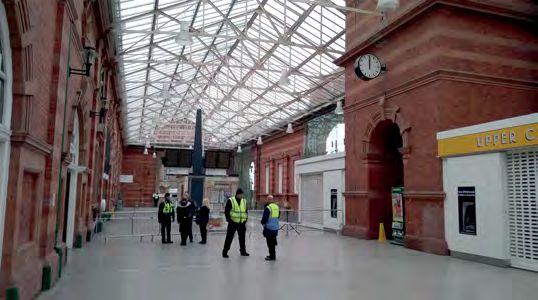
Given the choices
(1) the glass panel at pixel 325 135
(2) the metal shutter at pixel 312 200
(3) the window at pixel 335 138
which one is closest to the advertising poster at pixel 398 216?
(2) the metal shutter at pixel 312 200

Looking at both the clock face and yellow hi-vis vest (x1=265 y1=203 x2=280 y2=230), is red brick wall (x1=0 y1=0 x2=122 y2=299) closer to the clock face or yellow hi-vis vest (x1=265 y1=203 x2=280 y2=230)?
yellow hi-vis vest (x1=265 y1=203 x2=280 y2=230)

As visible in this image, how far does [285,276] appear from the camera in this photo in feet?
24.5

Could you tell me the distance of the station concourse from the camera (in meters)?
5.89

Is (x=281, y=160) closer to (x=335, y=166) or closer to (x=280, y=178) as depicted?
(x=280, y=178)

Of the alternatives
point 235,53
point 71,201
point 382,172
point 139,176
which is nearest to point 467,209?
point 382,172

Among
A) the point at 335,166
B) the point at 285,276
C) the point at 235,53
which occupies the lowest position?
the point at 285,276

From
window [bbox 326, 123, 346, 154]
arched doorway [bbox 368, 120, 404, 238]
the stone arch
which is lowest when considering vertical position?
arched doorway [bbox 368, 120, 404, 238]

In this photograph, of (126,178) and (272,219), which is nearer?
(272,219)

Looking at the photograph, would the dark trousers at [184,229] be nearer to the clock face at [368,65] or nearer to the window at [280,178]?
the clock face at [368,65]

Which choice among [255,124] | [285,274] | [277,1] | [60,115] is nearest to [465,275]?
[285,274]

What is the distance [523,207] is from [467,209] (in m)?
1.34

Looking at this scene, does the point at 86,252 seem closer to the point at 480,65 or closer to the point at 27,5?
the point at 27,5

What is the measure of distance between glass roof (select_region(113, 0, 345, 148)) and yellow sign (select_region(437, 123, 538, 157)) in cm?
541

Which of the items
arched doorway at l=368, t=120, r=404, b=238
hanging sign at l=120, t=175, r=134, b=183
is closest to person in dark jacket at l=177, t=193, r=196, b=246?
arched doorway at l=368, t=120, r=404, b=238
